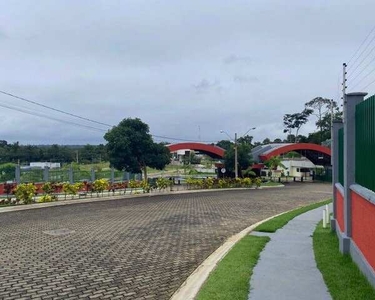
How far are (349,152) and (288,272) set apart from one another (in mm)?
2763

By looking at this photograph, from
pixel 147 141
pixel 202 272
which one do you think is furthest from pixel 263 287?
pixel 147 141

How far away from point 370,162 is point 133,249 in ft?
20.1

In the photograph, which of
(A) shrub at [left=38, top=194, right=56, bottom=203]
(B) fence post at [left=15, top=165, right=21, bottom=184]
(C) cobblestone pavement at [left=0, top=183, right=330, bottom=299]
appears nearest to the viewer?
(C) cobblestone pavement at [left=0, top=183, right=330, bottom=299]

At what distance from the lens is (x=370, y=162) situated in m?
6.54

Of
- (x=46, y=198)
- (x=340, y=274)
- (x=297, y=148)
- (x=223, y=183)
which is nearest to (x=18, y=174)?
(x=46, y=198)

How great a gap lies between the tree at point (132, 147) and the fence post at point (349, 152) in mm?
30621

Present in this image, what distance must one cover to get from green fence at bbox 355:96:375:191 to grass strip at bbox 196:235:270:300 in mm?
2636

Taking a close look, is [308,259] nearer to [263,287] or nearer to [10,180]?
[263,287]

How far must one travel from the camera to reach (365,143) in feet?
22.8

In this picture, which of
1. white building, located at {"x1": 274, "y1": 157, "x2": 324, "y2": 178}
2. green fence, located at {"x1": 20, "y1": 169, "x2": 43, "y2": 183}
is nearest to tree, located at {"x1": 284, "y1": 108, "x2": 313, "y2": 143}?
white building, located at {"x1": 274, "y1": 157, "x2": 324, "y2": 178}

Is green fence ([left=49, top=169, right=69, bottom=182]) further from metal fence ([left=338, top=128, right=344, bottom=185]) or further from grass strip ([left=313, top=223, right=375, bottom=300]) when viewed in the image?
grass strip ([left=313, top=223, right=375, bottom=300])

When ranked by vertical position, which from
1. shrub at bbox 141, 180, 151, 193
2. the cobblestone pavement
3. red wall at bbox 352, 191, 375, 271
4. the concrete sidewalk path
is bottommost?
the cobblestone pavement

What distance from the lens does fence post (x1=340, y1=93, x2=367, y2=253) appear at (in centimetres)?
800

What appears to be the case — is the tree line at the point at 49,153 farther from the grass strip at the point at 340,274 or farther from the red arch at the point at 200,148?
the grass strip at the point at 340,274
